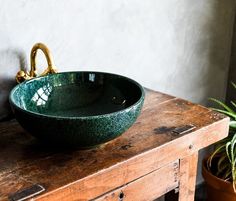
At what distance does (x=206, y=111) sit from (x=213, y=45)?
646mm

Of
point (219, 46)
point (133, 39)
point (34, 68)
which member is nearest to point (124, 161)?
point (34, 68)

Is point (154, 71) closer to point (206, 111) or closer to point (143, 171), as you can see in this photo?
point (206, 111)

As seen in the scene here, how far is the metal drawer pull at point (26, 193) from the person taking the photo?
2.63 ft

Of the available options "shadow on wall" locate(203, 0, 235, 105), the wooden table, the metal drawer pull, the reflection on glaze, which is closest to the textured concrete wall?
"shadow on wall" locate(203, 0, 235, 105)

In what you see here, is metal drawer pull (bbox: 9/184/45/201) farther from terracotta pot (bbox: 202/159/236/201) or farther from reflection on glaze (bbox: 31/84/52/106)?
terracotta pot (bbox: 202/159/236/201)

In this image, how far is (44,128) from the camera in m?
0.90

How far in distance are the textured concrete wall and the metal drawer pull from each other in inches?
16.7

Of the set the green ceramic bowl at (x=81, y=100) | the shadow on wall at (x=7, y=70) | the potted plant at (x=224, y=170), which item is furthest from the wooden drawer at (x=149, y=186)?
the potted plant at (x=224, y=170)

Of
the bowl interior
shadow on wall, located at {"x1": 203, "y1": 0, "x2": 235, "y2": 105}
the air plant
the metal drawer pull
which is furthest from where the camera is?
shadow on wall, located at {"x1": 203, "y1": 0, "x2": 235, "y2": 105}

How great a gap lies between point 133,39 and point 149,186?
609 mm

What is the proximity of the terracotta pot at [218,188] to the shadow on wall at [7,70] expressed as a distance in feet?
2.86

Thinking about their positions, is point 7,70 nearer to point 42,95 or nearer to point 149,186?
point 42,95

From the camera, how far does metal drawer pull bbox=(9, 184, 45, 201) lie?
802 millimetres

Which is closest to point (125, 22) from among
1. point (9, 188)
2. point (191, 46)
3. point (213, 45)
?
point (191, 46)
